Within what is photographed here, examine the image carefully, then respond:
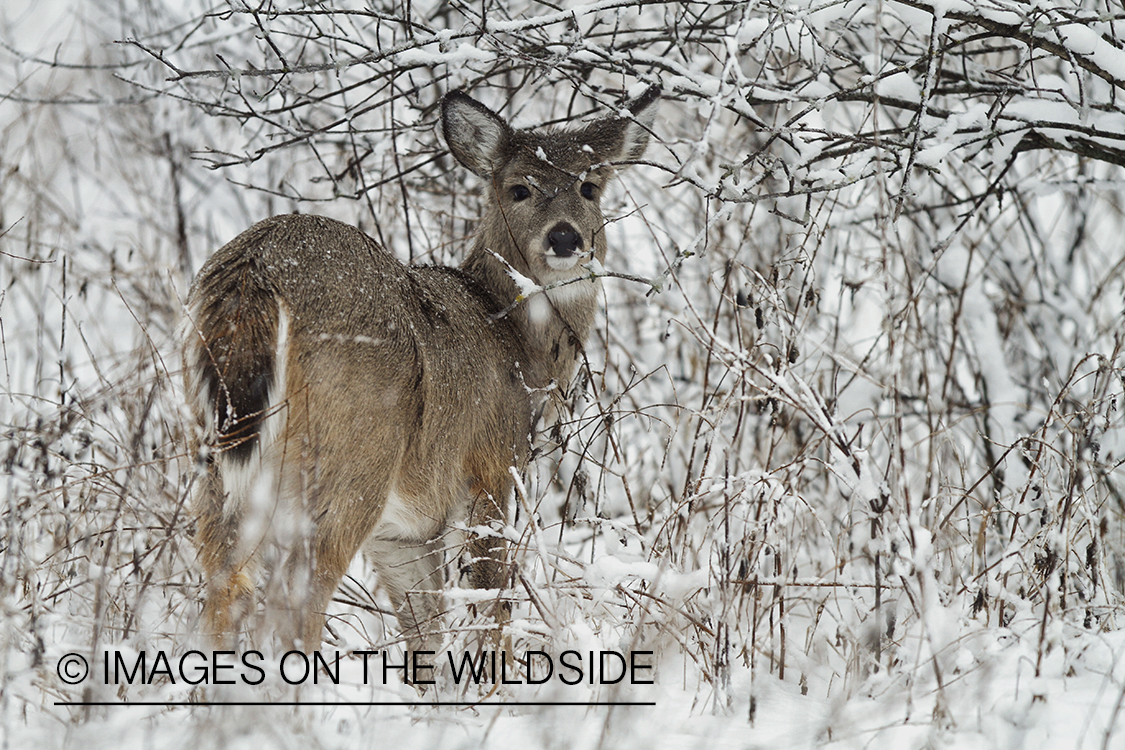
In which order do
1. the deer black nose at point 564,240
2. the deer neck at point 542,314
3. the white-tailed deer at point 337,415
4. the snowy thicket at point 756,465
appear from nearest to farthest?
the snowy thicket at point 756,465 < the white-tailed deer at point 337,415 < the deer black nose at point 564,240 < the deer neck at point 542,314

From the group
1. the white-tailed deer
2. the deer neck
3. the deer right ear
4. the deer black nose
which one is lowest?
the white-tailed deer

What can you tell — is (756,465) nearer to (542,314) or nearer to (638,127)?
(542,314)

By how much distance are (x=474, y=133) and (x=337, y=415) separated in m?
1.93

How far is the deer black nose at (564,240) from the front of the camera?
4.52 meters

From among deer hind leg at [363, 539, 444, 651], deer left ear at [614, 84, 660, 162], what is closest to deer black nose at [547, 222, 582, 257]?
deer left ear at [614, 84, 660, 162]

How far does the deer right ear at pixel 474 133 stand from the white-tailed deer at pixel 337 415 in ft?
0.19

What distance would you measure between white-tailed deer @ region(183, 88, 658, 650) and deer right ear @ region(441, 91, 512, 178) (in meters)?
0.06

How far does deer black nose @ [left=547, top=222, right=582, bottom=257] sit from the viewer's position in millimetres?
4520

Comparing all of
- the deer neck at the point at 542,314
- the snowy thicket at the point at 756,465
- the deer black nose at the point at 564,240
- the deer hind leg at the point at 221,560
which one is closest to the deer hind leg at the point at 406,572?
the snowy thicket at the point at 756,465

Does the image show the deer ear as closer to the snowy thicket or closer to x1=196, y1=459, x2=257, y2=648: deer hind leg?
the snowy thicket

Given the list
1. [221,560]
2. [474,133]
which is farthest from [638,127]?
[221,560]

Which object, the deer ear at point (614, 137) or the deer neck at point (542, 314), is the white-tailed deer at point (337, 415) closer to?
the deer neck at point (542, 314)

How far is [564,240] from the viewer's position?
4.53m

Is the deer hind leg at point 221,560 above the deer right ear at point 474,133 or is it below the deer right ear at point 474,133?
below
